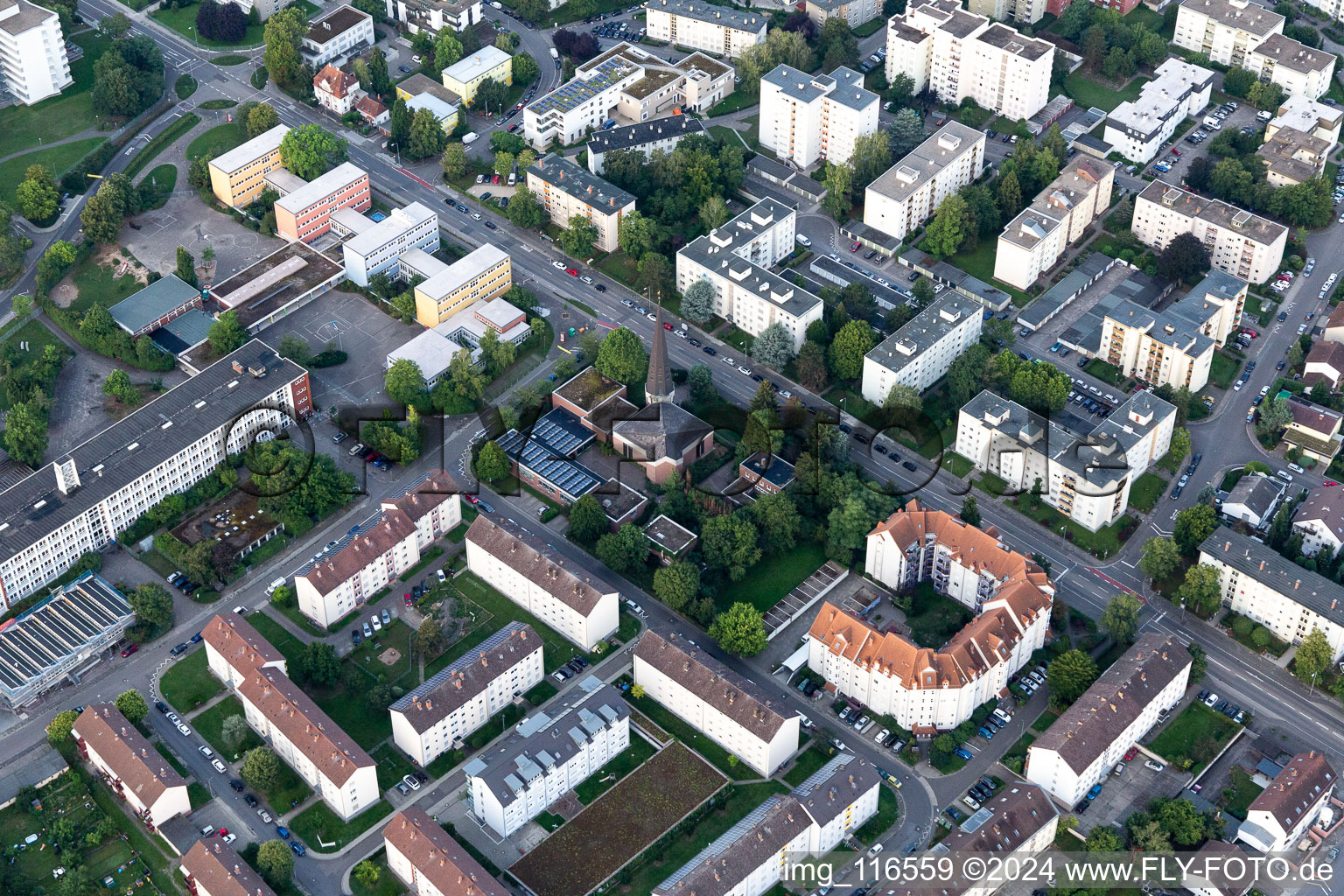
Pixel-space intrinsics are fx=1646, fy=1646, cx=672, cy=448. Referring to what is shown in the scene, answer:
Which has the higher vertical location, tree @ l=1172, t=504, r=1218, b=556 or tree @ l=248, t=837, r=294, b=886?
tree @ l=1172, t=504, r=1218, b=556

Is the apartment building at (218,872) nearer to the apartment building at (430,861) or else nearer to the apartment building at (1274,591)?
the apartment building at (430,861)

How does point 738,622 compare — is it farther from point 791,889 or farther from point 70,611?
point 70,611

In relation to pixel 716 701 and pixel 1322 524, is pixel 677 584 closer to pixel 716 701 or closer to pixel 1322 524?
pixel 716 701

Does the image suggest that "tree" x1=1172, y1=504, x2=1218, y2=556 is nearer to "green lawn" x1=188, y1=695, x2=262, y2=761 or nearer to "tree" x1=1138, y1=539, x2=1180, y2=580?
"tree" x1=1138, y1=539, x2=1180, y2=580

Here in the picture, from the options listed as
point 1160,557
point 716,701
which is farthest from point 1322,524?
point 716,701

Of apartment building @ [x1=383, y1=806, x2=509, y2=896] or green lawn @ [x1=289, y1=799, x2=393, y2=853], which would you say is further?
green lawn @ [x1=289, y1=799, x2=393, y2=853]

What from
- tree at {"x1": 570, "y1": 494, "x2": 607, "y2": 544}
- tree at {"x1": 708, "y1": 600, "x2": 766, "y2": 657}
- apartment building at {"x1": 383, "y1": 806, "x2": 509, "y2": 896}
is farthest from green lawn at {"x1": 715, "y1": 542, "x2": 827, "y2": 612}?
apartment building at {"x1": 383, "y1": 806, "x2": 509, "y2": 896}

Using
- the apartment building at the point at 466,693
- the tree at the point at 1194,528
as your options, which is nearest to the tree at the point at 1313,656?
the tree at the point at 1194,528
